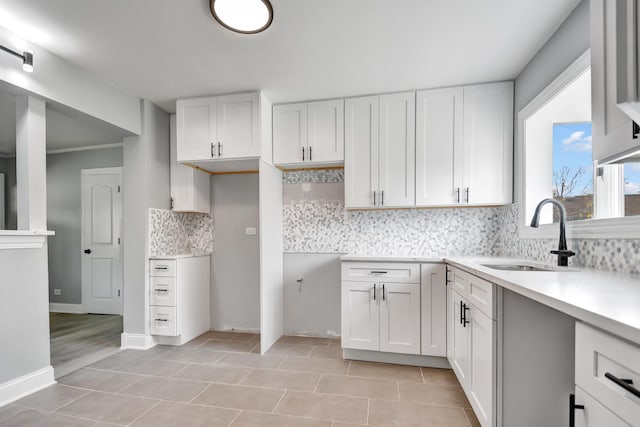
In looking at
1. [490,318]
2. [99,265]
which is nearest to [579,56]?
[490,318]

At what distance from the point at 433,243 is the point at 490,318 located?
5.30ft

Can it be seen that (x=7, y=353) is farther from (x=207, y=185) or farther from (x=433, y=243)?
(x=433, y=243)

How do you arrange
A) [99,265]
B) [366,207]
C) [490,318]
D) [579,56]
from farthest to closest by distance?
[99,265], [366,207], [579,56], [490,318]

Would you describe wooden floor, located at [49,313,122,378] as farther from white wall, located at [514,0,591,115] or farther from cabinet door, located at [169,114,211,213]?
white wall, located at [514,0,591,115]

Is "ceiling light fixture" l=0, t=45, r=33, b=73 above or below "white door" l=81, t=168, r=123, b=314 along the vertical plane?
above

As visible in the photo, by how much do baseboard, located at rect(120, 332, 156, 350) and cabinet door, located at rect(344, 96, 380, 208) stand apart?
2.35 meters

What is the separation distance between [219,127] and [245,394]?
2308 mm

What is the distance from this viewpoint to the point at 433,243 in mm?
3119

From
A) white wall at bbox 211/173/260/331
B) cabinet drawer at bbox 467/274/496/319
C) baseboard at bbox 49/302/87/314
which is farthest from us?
baseboard at bbox 49/302/87/314

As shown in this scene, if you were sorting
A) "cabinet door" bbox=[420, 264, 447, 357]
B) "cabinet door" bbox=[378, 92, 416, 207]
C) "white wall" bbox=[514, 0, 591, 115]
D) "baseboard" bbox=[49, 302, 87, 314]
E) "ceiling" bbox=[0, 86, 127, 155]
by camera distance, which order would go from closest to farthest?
"white wall" bbox=[514, 0, 591, 115], "cabinet door" bbox=[420, 264, 447, 357], "ceiling" bbox=[0, 86, 127, 155], "cabinet door" bbox=[378, 92, 416, 207], "baseboard" bbox=[49, 302, 87, 314]

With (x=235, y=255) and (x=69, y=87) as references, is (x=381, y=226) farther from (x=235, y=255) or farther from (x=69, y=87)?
(x=69, y=87)

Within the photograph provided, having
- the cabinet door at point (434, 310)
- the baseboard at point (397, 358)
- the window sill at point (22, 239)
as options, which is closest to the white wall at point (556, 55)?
the cabinet door at point (434, 310)

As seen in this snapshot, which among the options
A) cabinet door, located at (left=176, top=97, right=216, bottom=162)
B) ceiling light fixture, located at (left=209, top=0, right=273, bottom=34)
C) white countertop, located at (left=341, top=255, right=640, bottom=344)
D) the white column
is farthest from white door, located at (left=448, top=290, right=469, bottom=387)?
the white column

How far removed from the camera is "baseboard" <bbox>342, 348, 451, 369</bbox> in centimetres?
260
